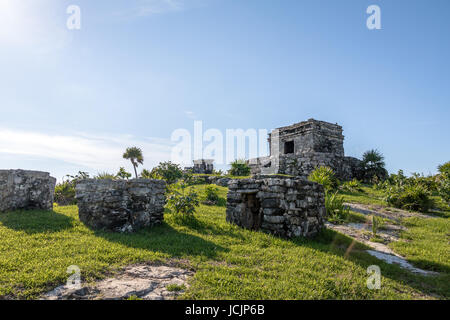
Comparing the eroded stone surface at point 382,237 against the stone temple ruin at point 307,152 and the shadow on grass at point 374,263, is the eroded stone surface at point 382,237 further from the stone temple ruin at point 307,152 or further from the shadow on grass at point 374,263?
the stone temple ruin at point 307,152

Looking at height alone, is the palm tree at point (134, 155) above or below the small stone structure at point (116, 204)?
above

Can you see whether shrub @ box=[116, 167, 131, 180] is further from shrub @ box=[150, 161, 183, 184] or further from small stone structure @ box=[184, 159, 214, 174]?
small stone structure @ box=[184, 159, 214, 174]

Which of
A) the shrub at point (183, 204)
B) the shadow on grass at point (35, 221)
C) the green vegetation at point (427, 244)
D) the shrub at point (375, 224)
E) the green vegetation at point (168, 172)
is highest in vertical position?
the green vegetation at point (168, 172)

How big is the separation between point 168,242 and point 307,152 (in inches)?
570

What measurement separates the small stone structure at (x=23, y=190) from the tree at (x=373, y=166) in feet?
63.6

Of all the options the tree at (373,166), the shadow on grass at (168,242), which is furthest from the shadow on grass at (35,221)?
the tree at (373,166)

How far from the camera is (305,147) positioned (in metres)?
20.7

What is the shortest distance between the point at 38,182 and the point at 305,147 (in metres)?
18.2

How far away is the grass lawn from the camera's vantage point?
334cm

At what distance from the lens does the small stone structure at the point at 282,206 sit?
244 inches

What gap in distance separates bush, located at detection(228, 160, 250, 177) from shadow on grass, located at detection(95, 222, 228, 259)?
14.2 metres

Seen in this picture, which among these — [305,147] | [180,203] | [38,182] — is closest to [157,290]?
[180,203]

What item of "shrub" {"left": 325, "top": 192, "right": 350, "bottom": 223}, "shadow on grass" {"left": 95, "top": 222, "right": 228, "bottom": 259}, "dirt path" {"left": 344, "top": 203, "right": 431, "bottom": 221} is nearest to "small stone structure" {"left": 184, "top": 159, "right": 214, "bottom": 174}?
"dirt path" {"left": 344, "top": 203, "right": 431, "bottom": 221}

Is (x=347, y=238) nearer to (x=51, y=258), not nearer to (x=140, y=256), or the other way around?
(x=140, y=256)
